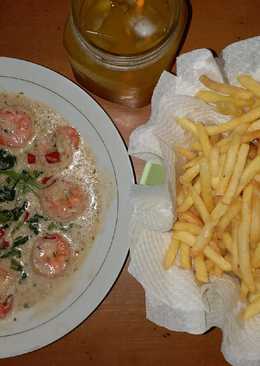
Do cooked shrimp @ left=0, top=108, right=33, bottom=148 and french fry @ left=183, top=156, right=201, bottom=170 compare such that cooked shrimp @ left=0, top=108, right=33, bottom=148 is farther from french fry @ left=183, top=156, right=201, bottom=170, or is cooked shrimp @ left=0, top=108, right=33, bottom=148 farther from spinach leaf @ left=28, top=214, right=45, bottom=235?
french fry @ left=183, top=156, right=201, bottom=170

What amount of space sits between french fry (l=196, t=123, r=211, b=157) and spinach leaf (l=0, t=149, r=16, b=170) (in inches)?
17.5

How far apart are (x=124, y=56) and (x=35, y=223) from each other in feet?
1.28

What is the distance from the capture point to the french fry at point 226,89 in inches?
36.0

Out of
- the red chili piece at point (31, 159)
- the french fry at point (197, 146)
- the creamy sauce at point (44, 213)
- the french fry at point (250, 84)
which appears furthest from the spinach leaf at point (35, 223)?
the french fry at point (250, 84)

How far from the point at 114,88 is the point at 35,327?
18.9 inches

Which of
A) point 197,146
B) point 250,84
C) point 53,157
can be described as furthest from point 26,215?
point 250,84

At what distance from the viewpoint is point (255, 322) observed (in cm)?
94

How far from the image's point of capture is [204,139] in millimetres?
905

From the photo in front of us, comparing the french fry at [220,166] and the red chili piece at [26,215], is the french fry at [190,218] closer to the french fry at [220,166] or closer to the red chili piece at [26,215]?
the french fry at [220,166]

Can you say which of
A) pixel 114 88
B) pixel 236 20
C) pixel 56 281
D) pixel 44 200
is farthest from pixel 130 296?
pixel 236 20

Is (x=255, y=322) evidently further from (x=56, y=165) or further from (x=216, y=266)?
(x=56, y=165)

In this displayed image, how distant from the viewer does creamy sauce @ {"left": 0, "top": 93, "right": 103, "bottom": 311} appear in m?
1.17

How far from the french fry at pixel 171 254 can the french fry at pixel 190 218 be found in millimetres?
39

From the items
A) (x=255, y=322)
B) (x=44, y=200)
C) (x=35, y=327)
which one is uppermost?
(x=255, y=322)
